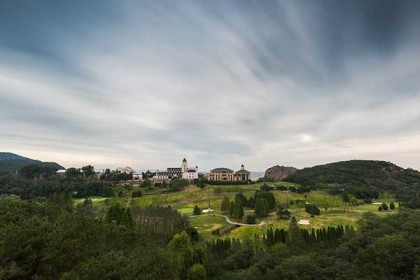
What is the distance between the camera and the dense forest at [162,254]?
879 inches

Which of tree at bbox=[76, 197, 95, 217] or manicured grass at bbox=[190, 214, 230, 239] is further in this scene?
manicured grass at bbox=[190, 214, 230, 239]

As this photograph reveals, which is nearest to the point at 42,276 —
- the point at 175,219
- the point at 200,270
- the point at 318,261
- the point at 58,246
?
the point at 58,246

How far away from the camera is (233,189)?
13638 centimetres

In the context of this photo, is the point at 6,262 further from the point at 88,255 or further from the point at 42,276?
the point at 88,255

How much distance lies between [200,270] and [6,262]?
24.2 m

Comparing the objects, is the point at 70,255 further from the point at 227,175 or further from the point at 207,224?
the point at 227,175

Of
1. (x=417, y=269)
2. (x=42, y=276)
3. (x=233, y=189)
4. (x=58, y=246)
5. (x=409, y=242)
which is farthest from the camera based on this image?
(x=233, y=189)

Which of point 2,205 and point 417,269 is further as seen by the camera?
point 2,205

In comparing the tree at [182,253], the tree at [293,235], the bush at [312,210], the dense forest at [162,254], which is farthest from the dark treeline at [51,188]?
the tree at [293,235]

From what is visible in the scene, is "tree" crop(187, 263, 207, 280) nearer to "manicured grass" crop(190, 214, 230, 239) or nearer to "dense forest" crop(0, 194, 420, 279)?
→ "dense forest" crop(0, 194, 420, 279)

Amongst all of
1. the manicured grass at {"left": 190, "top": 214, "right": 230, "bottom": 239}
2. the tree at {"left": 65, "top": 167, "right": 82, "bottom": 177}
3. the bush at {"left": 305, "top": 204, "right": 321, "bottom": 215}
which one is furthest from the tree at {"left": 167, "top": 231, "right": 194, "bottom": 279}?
the tree at {"left": 65, "top": 167, "right": 82, "bottom": 177}

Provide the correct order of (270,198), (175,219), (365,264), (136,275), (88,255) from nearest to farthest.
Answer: (136,275) → (88,255) → (365,264) → (175,219) → (270,198)

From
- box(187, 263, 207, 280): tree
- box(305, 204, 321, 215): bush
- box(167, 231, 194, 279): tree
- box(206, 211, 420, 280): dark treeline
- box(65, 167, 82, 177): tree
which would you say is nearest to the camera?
box(206, 211, 420, 280): dark treeline

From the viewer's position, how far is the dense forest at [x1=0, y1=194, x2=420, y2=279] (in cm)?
2233
